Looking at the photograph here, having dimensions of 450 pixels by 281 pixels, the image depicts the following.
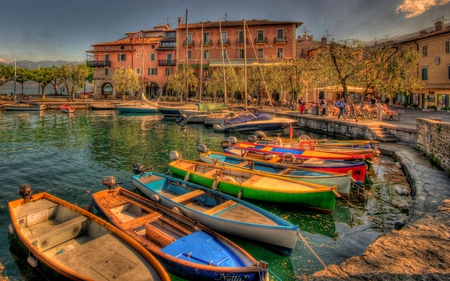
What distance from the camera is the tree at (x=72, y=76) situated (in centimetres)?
5978

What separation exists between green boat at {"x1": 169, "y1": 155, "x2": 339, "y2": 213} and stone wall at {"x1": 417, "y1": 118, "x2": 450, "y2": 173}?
636cm

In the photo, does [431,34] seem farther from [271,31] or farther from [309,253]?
[309,253]

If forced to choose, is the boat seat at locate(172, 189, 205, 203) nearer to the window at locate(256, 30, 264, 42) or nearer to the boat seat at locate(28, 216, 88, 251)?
the boat seat at locate(28, 216, 88, 251)

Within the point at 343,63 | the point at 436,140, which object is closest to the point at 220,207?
the point at 436,140

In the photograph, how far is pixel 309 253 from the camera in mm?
8039

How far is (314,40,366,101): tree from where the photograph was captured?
2785cm

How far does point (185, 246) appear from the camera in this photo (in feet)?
21.8

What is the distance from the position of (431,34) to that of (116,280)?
4479 centimetres

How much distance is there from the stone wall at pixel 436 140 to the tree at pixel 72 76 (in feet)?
195

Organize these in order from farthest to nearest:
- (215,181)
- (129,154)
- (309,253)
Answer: (129,154)
(215,181)
(309,253)

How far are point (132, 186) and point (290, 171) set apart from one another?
6.94 meters

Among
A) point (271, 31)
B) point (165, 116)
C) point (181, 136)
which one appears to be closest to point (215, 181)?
point (181, 136)

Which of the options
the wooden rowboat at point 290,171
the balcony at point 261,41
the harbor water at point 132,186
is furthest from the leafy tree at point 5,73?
the wooden rowboat at point 290,171

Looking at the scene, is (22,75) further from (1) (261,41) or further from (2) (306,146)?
(2) (306,146)
